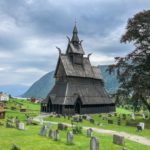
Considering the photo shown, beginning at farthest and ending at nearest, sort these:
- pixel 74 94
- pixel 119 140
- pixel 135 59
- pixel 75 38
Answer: pixel 75 38 → pixel 74 94 → pixel 135 59 → pixel 119 140

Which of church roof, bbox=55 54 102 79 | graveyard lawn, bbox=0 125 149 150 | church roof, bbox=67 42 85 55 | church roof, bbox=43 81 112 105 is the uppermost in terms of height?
church roof, bbox=67 42 85 55

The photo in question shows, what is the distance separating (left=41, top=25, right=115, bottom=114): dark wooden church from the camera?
68.2 metres

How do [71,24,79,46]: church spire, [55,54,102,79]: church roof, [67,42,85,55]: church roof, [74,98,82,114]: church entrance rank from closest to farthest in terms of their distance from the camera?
[74,98,82,114]: church entrance < [55,54,102,79]: church roof < [67,42,85,55]: church roof < [71,24,79,46]: church spire

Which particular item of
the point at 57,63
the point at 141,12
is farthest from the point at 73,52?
the point at 141,12

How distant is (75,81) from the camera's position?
73.2 metres

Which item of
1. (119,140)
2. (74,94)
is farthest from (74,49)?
(119,140)

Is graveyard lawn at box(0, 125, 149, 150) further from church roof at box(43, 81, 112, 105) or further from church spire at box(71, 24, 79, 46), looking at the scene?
church spire at box(71, 24, 79, 46)

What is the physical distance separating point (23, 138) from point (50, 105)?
4223 centimetres

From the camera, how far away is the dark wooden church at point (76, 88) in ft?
224

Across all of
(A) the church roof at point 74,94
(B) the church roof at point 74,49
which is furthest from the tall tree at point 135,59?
(B) the church roof at point 74,49

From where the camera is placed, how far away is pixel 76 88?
71.7m

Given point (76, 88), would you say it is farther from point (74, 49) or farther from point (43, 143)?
point (43, 143)

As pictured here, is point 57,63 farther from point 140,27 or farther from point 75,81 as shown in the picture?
point 140,27

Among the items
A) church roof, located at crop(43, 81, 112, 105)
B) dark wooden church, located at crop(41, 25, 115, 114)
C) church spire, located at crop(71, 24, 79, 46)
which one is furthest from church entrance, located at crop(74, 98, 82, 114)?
church spire, located at crop(71, 24, 79, 46)
